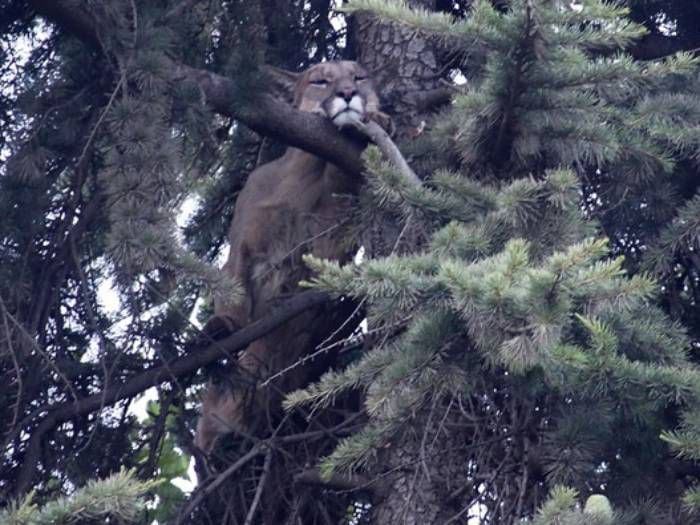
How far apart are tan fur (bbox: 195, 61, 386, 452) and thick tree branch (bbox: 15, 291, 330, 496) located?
0.42 m

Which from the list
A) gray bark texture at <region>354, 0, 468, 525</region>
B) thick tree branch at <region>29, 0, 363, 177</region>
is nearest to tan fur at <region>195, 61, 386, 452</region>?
gray bark texture at <region>354, 0, 468, 525</region>

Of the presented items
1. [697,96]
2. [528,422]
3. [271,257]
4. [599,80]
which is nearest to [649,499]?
[528,422]

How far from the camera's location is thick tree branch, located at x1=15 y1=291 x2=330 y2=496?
595 cm

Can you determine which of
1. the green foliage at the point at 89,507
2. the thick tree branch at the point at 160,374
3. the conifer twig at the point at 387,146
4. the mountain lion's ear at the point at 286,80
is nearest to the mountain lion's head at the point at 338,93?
the mountain lion's ear at the point at 286,80

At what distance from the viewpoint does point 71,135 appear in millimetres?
5863

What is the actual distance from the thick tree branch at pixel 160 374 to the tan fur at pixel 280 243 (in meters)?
0.42

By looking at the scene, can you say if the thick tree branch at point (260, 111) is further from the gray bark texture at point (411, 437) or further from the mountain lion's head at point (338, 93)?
the gray bark texture at point (411, 437)

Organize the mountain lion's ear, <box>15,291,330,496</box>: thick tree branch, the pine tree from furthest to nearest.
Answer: the mountain lion's ear < <box>15,291,330,496</box>: thick tree branch < the pine tree

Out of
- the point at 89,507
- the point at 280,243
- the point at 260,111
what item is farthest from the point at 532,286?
the point at 280,243

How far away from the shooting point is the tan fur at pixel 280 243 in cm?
704

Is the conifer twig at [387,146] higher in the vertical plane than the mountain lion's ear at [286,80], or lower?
lower

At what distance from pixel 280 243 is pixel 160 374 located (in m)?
1.32

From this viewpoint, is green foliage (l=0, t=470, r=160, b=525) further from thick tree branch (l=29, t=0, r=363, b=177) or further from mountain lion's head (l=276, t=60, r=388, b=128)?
mountain lion's head (l=276, t=60, r=388, b=128)

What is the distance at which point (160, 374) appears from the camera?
6.23 meters
